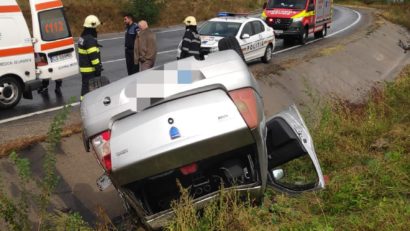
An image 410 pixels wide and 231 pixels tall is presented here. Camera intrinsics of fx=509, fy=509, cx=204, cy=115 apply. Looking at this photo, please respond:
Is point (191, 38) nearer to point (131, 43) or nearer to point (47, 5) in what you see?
point (131, 43)

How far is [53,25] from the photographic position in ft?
35.0

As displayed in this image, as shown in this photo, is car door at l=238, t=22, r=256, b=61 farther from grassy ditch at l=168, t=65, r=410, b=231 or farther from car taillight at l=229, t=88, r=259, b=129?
car taillight at l=229, t=88, r=259, b=129

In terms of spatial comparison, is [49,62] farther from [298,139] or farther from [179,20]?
[179,20]

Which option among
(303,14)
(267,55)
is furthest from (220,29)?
(303,14)

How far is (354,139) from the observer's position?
30.7ft

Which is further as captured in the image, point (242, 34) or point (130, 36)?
point (242, 34)

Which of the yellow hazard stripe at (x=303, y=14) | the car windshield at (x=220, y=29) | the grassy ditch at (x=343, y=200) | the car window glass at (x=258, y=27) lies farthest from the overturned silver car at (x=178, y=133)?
the yellow hazard stripe at (x=303, y=14)

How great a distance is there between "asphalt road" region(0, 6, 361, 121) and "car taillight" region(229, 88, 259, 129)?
17.7ft

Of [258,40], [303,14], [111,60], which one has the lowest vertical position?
[303,14]

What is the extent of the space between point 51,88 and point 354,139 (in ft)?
23.8

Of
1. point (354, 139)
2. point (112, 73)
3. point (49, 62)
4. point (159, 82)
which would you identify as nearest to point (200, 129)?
point (159, 82)

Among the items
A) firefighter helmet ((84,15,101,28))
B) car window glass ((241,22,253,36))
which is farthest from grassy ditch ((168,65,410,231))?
car window glass ((241,22,253,36))

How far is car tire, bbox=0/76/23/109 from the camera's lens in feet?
32.2

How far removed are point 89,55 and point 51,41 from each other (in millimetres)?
2149
